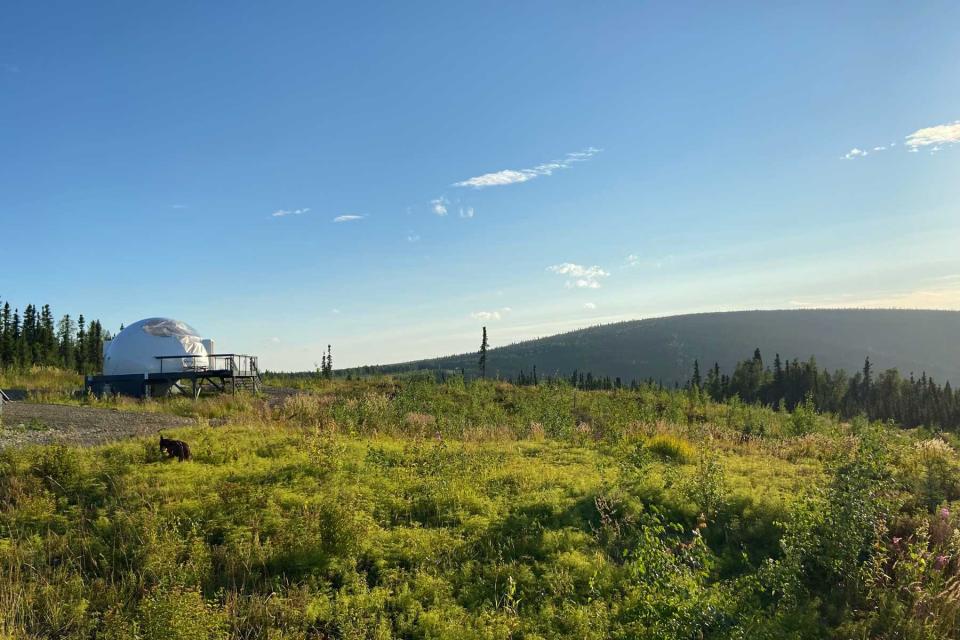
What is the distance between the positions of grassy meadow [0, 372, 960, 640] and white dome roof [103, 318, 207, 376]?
2305 centimetres

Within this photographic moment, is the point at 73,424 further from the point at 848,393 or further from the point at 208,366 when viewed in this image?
the point at 848,393

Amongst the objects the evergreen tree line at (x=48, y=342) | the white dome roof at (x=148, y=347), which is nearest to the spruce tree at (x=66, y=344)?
the evergreen tree line at (x=48, y=342)

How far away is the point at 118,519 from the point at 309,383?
31345mm

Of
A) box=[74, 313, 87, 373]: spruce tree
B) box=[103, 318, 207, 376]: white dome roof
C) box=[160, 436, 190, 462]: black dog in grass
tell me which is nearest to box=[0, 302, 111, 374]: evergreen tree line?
box=[74, 313, 87, 373]: spruce tree

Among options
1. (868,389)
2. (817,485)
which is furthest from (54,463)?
(868,389)

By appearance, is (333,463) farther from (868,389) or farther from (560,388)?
(868,389)

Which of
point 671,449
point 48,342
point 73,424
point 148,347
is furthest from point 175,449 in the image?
point 48,342

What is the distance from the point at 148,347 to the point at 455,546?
1224 inches

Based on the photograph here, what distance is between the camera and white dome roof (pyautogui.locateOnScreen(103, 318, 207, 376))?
30.9m

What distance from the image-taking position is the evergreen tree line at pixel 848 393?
8156 cm

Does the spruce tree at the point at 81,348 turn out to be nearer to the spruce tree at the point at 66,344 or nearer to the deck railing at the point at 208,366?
the spruce tree at the point at 66,344

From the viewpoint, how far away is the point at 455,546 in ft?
25.0

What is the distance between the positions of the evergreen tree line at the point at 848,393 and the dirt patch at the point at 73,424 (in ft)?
253

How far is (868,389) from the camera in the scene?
9606 centimetres
